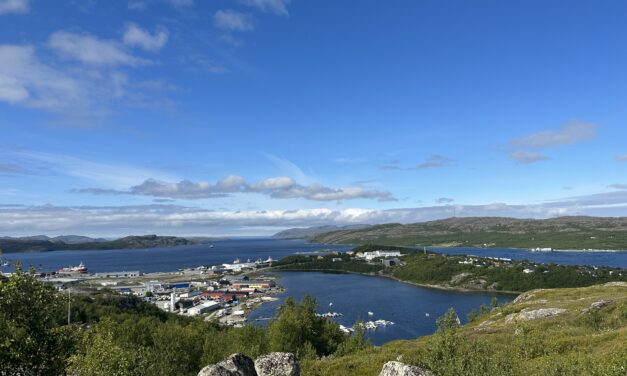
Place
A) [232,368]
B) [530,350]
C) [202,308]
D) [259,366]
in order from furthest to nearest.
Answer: [202,308]
[530,350]
[259,366]
[232,368]

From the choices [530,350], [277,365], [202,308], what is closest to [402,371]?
[277,365]

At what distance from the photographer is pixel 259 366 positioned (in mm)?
29109

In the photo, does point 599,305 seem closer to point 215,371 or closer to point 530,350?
point 530,350

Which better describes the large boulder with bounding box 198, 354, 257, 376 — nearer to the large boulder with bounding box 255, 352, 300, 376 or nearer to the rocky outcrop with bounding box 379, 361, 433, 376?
the large boulder with bounding box 255, 352, 300, 376

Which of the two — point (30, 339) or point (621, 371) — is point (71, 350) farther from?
point (621, 371)

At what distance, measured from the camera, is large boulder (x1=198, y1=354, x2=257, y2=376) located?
26656 millimetres

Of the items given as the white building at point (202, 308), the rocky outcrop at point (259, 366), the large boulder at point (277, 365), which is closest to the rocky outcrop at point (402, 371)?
the large boulder at point (277, 365)

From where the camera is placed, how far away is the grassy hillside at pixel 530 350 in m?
21.3

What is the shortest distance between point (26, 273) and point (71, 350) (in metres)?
5.16

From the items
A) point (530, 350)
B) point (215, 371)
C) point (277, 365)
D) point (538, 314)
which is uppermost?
point (215, 371)

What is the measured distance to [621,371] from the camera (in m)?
17.2

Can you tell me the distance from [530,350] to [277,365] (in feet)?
68.9

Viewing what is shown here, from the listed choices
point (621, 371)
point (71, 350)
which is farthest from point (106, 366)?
point (621, 371)

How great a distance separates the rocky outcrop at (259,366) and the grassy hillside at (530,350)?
7647mm
